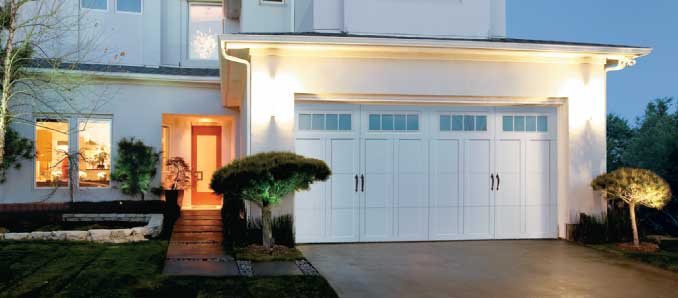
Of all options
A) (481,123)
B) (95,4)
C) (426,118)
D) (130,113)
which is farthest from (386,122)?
(95,4)

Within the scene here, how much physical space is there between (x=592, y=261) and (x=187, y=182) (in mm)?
9680

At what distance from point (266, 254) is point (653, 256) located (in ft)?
17.2

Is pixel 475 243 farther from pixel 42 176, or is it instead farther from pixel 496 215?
pixel 42 176

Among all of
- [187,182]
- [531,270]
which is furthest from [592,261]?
[187,182]

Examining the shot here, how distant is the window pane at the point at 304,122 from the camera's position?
→ 947 cm

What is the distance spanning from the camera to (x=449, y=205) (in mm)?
9836

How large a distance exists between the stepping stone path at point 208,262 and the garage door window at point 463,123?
3.45 m

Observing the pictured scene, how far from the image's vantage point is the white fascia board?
875 cm

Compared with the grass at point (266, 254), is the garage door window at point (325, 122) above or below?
above

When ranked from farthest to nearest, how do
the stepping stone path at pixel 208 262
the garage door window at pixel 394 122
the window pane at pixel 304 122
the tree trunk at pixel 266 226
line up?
1. the garage door window at pixel 394 122
2. the window pane at pixel 304 122
3. the tree trunk at pixel 266 226
4. the stepping stone path at pixel 208 262

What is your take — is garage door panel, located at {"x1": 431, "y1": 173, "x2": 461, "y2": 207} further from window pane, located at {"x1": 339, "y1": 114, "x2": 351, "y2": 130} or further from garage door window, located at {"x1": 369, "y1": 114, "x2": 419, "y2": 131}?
window pane, located at {"x1": 339, "y1": 114, "x2": 351, "y2": 130}

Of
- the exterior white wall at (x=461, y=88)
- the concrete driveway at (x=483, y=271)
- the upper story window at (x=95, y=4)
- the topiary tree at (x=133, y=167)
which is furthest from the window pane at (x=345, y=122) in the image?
the upper story window at (x=95, y=4)

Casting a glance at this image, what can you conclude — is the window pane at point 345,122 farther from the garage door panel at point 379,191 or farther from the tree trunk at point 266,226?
the tree trunk at point 266,226

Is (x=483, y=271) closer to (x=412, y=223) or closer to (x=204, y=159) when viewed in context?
(x=412, y=223)
